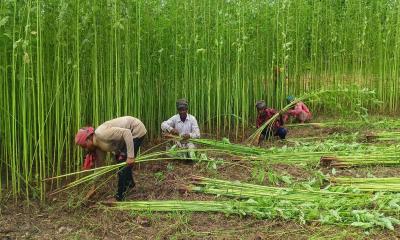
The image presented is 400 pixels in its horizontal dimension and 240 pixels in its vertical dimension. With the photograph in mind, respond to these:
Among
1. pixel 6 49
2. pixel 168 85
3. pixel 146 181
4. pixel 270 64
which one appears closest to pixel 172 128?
pixel 146 181

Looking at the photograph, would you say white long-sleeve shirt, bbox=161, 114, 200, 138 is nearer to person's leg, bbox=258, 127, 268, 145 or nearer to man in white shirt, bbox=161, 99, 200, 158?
man in white shirt, bbox=161, 99, 200, 158

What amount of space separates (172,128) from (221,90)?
307 centimetres

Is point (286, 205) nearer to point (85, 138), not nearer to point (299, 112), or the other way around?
point (85, 138)

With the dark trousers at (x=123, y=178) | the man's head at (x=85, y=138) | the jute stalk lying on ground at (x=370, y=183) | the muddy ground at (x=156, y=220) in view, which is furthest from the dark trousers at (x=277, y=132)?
the man's head at (x=85, y=138)

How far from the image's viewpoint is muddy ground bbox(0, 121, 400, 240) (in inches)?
182

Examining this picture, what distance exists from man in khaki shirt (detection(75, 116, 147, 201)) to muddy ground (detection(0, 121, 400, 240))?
203mm

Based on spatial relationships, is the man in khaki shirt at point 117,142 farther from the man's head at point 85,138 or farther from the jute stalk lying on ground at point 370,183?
the jute stalk lying on ground at point 370,183

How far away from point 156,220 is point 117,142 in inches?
43.5

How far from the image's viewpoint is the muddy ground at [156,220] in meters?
4.62

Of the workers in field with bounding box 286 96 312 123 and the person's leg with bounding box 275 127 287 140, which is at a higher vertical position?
the workers in field with bounding box 286 96 312 123

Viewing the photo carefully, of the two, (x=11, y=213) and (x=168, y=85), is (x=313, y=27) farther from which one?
(x=11, y=213)

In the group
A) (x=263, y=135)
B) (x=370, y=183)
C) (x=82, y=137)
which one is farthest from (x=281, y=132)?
(x=82, y=137)

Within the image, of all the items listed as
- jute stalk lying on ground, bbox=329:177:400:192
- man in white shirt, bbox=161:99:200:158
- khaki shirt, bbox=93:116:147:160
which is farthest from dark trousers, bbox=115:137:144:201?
jute stalk lying on ground, bbox=329:177:400:192

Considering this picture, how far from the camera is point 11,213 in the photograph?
559 centimetres
